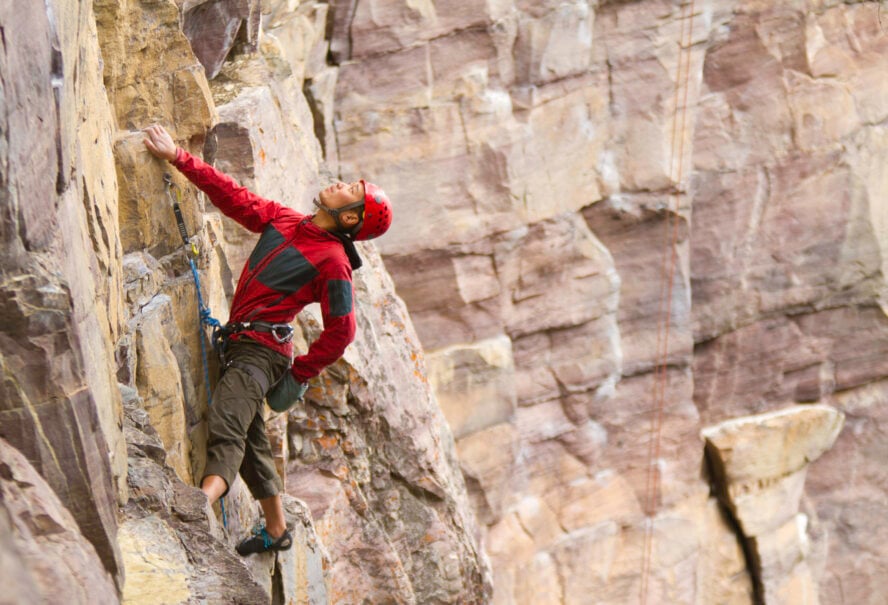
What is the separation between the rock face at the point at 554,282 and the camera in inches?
230

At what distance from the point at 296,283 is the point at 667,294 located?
710cm

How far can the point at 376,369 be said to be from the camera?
6652 mm

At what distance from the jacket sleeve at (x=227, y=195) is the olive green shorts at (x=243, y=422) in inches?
24.6

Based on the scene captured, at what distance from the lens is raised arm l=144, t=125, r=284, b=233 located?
173 inches

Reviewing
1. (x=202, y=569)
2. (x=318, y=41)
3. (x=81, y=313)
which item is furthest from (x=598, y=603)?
(x=81, y=313)

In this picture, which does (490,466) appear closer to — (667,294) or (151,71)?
(667,294)

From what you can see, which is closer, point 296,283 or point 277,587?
point 296,283

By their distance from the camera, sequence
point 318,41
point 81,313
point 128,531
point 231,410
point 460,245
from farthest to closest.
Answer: point 460,245, point 318,41, point 231,410, point 128,531, point 81,313

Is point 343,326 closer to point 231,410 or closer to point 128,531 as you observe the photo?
point 231,410

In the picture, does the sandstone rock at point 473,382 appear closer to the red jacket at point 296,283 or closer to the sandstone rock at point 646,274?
the sandstone rock at point 646,274

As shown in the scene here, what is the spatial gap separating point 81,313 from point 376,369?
12.2 feet

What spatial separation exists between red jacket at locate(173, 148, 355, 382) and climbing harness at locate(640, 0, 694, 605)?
22.0 ft

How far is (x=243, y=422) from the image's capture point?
14.6 ft

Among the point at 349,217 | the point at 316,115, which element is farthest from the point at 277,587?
the point at 316,115
